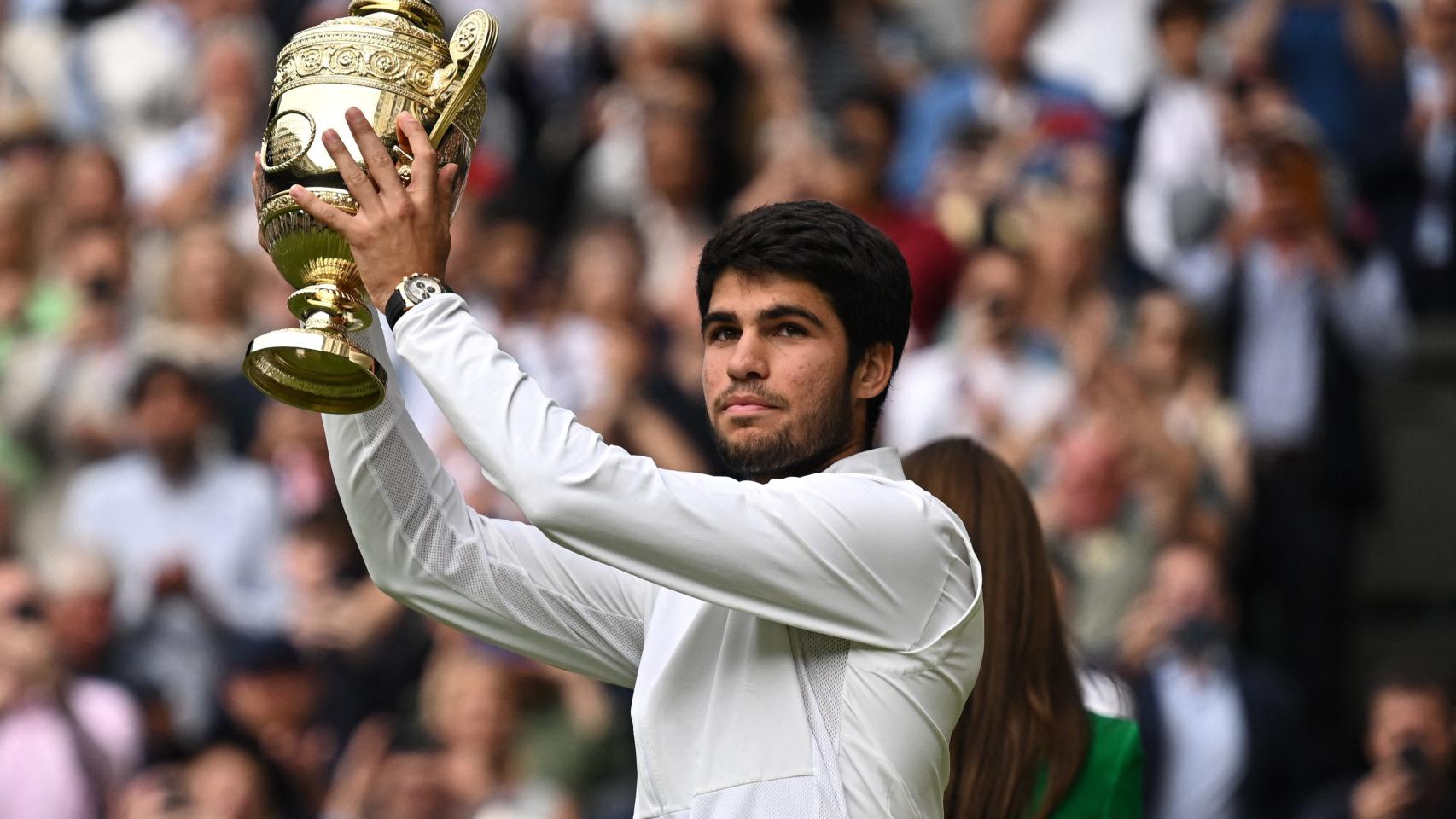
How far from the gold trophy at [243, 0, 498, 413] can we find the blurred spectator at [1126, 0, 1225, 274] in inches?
204

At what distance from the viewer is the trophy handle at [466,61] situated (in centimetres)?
292

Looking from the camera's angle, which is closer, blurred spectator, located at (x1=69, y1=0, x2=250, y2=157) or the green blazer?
the green blazer

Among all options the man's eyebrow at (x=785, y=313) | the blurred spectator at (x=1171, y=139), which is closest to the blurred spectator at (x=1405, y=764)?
the blurred spectator at (x=1171, y=139)

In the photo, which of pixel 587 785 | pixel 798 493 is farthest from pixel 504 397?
pixel 587 785

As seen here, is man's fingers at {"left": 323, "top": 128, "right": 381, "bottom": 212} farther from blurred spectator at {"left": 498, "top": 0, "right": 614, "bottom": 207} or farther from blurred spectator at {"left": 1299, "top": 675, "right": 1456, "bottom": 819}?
blurred spectator at {"left": 498, "top": 0, "right": 614, "bottom": 207}

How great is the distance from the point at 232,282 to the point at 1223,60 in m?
3.98

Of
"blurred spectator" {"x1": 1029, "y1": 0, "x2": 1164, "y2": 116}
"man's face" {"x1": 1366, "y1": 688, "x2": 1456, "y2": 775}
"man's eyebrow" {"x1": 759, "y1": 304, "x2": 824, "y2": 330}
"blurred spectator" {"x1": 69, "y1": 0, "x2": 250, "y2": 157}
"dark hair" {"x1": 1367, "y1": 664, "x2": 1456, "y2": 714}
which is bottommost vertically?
"man's eyebrow" {"x1": 759, "y1": 304, "x2": 824, "y2": 330}

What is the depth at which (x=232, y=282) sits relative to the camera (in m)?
8.37

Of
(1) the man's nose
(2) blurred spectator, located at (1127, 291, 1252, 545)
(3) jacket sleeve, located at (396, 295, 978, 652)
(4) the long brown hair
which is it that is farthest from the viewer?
(2) blurred spectator, located at (1127, 291, 1252, 545)

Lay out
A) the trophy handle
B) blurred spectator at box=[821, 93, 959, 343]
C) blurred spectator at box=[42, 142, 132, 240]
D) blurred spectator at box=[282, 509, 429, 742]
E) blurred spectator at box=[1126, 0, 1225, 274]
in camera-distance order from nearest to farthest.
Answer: the trophy handle < blurred spectator at box=[282, 509, 429, 742] < blurred spectator at box=[821, 93, 959, 343] < blurred spectator at box=[1126, 0, 1225, 274] < blurred spectator at box=[42, 142, 132, 240]

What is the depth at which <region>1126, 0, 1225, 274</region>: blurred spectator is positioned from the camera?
7.93 meters

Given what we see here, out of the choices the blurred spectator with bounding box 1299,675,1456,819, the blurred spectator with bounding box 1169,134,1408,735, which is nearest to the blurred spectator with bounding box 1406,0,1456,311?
the blurred spectator with bounding box 1169,134,1408,735

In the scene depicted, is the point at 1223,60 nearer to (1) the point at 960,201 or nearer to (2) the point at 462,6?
(1) the point at 960,201

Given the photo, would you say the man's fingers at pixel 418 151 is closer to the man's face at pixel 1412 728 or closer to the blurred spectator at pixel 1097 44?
the man's face at pixel 1412 728
